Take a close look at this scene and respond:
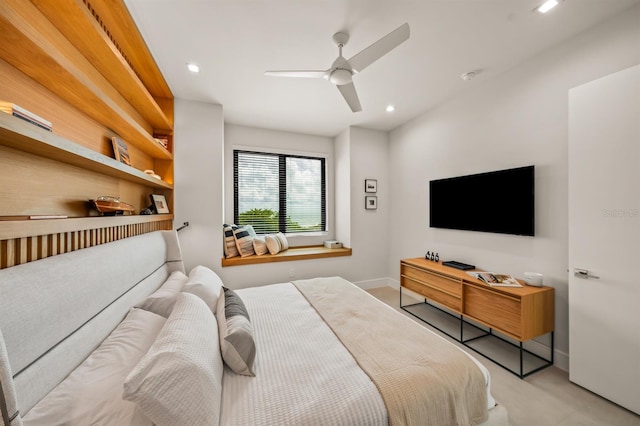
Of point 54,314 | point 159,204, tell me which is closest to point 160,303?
point 54,314

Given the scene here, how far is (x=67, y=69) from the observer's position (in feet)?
3.41

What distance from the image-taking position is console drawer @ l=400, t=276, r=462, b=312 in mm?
2485

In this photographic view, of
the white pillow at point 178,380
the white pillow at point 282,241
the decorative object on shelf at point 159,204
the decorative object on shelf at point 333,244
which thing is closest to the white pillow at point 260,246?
the white pillow at point 282,241

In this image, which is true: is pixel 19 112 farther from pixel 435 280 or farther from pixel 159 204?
pixel 435 280

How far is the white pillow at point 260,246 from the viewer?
3.53m

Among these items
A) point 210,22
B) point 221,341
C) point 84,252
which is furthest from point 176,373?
point 210,22

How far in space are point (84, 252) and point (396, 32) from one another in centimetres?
221

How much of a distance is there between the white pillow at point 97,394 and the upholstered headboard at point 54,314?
0.04 metres

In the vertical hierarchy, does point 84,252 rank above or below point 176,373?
above

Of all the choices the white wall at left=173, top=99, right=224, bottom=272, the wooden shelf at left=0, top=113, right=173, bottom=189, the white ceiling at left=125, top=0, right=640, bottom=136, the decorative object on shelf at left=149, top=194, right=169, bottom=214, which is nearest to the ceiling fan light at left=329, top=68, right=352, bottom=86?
the white ceiling at left=125, top=0, right=640, bottom=136

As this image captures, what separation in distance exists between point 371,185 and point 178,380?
12.2ft

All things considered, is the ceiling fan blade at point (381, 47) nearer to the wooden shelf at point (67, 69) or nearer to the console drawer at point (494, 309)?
the wooden shelf at point (67, 69)

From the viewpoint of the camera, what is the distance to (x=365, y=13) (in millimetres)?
1700

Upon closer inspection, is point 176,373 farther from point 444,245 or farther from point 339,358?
point 444,245
